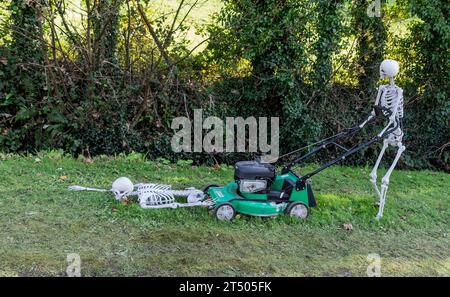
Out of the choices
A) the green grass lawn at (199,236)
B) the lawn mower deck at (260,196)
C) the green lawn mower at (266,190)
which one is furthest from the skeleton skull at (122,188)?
the lawn mower deck at (260,196)

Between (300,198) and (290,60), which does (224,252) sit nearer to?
(300,198)

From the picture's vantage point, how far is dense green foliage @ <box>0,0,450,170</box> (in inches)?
336

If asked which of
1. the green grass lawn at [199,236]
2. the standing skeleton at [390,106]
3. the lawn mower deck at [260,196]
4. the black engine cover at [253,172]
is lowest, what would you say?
the green grass lawn at [199,236]

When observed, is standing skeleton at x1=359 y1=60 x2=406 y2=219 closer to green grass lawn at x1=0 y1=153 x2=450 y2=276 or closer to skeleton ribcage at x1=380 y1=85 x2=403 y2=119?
skeleton ribcage at x1=380 y1=85 x2=403 y2=119

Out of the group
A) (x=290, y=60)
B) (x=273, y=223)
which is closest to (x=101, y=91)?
(x=290, y=60)

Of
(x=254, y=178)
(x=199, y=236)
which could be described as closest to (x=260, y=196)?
(x=254, y=178)

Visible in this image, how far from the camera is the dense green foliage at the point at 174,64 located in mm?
8547

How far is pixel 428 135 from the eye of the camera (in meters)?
9.80

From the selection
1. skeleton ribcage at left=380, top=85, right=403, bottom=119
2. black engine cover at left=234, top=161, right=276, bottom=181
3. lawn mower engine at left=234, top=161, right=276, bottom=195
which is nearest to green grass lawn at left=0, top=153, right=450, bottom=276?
lawn mower engine at left=234, top=161, right=276, bottom=195

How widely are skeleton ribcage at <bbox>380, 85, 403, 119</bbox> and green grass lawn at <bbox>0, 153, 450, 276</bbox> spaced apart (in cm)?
128

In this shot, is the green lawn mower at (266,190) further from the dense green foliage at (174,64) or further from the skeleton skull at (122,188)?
the dense green foliage at (174,64)

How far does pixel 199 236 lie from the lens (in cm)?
525

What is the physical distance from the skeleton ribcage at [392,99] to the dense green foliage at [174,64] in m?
2.94
